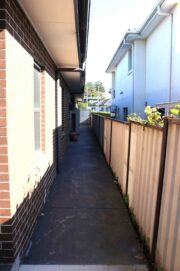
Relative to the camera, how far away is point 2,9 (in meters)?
2.55

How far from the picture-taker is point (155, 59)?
10695 millimetres

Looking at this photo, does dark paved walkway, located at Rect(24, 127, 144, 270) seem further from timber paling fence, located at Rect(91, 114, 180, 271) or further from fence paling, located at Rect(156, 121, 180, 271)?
fence paling, located at Rect(156, 121, 180, 271)

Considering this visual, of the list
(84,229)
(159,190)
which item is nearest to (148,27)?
(84,229)

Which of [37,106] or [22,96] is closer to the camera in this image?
[22,96]

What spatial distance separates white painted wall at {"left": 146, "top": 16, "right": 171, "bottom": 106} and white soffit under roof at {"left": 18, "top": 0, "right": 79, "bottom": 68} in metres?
4.79

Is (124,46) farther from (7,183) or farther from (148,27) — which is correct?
(7,183)

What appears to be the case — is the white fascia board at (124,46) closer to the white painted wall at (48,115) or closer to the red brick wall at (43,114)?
the white painted wall at (48,115)

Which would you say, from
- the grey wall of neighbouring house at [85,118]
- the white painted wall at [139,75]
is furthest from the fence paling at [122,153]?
the grey wall of neighbouring house at [85,118]

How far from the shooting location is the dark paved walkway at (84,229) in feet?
10.6

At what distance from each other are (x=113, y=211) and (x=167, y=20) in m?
7.33

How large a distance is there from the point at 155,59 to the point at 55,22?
798cm

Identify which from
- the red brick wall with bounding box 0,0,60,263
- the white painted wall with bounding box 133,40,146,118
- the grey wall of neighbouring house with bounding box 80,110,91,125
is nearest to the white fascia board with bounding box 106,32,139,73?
the white painted wall with bounding box 133,40,146,118

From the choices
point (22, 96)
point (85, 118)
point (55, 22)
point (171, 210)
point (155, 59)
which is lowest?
point (85, 118)

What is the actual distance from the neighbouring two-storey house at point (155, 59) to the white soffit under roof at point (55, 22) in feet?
14.4
